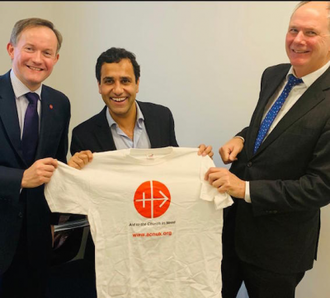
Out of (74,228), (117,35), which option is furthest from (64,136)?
(117,35)

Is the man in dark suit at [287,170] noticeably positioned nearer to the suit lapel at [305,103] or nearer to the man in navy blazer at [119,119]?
the suit lapel at [305,103]

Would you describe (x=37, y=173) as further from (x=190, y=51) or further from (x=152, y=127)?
(x=190, y=51)

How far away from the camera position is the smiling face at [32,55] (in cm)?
128

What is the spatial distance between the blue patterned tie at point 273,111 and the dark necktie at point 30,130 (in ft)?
2.99

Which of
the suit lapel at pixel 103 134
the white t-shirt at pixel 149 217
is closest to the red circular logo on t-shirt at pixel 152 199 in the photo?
the white t-shirt at pixel 149 217

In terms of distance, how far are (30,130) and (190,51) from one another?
111 centimetres

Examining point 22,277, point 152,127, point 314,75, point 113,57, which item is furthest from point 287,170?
point 22,277

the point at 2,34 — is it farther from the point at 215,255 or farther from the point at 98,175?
the point at 215,255

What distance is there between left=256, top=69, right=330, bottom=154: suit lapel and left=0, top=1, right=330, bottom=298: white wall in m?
0.64

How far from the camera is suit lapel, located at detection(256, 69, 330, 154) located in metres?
1.18

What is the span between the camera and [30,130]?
1.32m

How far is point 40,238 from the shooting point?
56.1 inches

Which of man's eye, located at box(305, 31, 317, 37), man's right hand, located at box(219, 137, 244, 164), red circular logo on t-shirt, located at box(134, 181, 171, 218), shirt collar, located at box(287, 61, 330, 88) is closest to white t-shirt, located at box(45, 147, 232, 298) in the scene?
red circular logo on t-shirt, located at box(134, 181, 171, 218)

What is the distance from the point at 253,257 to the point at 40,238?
3.03 feet
